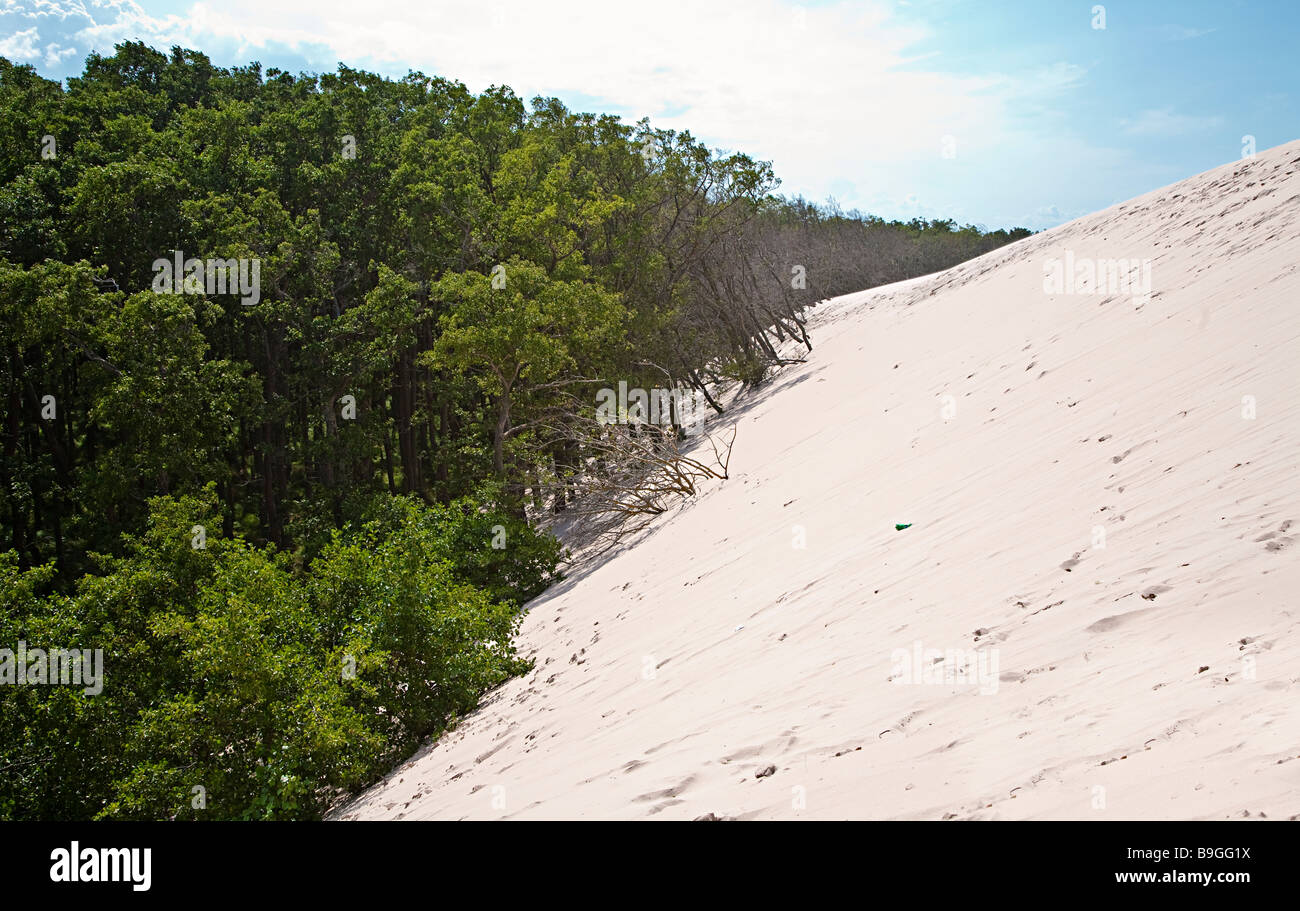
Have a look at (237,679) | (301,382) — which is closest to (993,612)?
(237,679)

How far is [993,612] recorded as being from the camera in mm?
5547

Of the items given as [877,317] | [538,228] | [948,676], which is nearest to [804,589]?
[948,676]


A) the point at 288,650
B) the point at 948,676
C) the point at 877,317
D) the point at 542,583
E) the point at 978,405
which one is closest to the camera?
the point at 948,676

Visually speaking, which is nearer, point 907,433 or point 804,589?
point 804,589

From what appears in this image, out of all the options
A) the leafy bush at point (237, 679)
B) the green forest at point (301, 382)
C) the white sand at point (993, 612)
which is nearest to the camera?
the white sand at point (993, 612)

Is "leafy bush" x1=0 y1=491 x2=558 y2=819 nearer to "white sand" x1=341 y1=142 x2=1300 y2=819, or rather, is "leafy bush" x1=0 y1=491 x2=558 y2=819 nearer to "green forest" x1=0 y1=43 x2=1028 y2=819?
"green forest" x1=0 y1=43 x2=1028 y2=819

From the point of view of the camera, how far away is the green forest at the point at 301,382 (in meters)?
8.10

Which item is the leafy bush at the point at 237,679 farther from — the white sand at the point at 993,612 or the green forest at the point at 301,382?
the white sand at the point at 993,612

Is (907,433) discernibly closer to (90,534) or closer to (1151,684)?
(1151,684)

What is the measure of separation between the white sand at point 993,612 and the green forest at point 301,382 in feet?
4.09

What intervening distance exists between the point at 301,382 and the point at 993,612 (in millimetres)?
19694

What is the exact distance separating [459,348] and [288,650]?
9297mm

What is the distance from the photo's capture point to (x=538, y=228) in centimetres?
1942

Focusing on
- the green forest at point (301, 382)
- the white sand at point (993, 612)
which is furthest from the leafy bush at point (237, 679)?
the white sand at point (993, 612)
